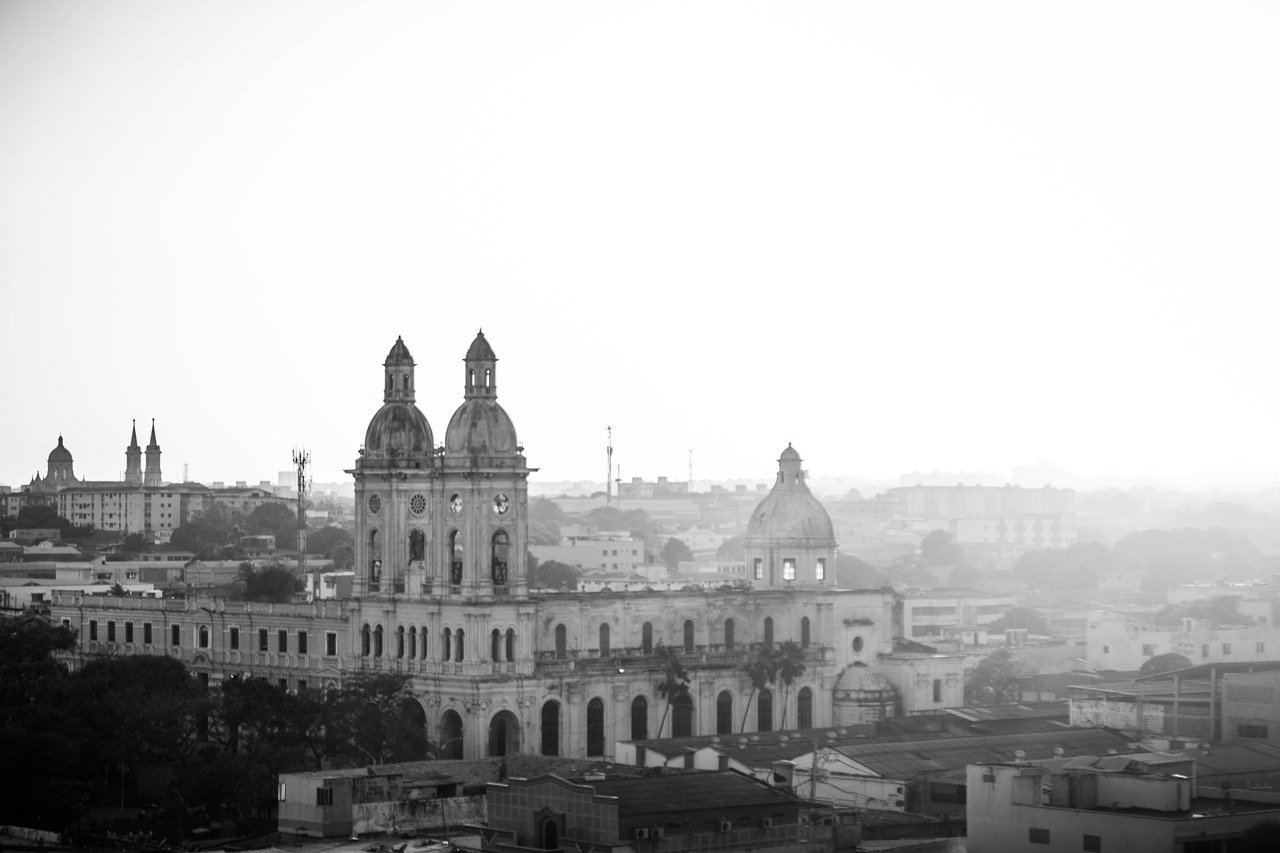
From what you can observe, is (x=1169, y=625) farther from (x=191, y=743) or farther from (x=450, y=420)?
(x=191, y=743)

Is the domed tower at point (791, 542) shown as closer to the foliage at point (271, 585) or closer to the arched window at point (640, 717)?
the arched window at point (640, 717)

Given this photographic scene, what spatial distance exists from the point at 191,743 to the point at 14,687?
10.5 m

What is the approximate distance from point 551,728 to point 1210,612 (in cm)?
7579

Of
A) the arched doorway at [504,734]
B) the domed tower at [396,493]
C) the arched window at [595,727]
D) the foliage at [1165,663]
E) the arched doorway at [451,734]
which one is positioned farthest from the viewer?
the foliage at [1165,663]

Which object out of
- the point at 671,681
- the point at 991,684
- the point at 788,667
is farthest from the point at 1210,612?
the point at 671,681

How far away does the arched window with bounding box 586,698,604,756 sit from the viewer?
12431cm

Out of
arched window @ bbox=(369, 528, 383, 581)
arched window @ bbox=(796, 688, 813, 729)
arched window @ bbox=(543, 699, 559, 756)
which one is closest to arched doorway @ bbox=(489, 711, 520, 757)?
arched window @ bbox=(543, 699, 559, 756)

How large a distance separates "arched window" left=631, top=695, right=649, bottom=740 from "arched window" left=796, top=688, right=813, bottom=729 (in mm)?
9660

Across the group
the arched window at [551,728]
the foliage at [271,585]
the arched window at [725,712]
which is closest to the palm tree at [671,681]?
the arched window at [725,712]

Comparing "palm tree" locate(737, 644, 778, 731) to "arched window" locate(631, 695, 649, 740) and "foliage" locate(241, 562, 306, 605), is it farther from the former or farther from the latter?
"foliage" locate(241, 562, 306, 605)

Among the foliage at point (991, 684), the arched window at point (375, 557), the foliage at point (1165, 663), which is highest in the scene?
the arched window at point (375, 557)

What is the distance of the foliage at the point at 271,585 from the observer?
6457 inches

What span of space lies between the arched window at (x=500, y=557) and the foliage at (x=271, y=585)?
3929cm

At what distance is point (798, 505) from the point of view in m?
140
